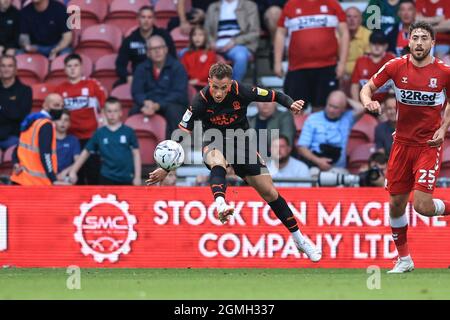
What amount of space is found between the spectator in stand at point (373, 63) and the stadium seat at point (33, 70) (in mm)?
5041

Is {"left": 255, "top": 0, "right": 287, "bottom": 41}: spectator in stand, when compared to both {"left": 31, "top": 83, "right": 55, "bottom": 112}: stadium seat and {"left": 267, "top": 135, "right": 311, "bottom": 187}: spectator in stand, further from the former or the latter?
{"left": 31, "top": 83, "right": 55, "bottom": 112}: stadium seat

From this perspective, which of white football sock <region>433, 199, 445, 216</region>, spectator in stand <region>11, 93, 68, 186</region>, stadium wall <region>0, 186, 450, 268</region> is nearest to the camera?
white football sock <region>433, 199, 445, 216</region>

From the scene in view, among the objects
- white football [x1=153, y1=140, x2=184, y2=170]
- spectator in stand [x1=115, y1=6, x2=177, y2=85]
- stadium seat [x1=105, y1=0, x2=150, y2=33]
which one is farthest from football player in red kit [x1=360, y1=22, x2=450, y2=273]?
stadium seat [x1=105, y1=0, x2=150, y2=33]

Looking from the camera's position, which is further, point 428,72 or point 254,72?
point 254,72

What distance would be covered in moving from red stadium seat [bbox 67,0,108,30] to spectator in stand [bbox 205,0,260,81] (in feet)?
7.12

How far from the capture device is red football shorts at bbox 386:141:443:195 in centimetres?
1105

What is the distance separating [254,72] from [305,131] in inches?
71.8

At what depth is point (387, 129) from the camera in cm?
1505

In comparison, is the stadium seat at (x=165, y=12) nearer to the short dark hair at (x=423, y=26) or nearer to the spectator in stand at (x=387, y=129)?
the spectator in stand at (x=387, y=129)

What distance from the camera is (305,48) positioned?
1584 cm

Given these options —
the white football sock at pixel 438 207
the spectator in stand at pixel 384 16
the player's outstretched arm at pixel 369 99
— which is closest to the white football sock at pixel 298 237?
the white football sock at pixel 438 207

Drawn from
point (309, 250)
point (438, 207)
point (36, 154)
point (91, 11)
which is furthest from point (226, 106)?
point (91, 11)
